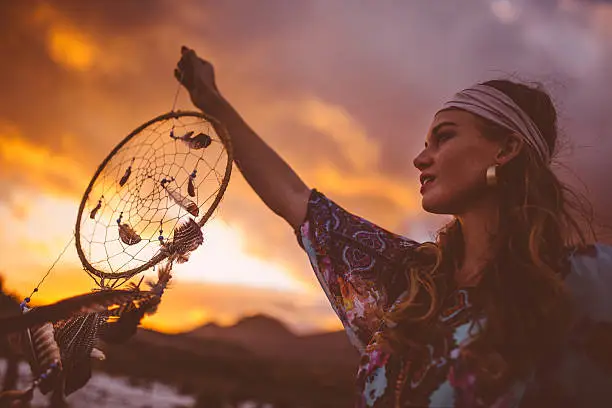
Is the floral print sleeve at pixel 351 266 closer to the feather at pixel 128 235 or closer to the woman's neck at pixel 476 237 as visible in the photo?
the woman's neck at pixel 476 237

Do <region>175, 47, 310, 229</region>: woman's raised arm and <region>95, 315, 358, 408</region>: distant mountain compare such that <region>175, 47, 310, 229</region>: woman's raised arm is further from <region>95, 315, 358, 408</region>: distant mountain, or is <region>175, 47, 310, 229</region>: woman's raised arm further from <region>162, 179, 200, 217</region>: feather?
<region>95, 315, 358, 408</region>: distant mountain

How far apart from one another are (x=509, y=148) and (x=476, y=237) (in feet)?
1.25

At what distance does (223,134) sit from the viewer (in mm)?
2053

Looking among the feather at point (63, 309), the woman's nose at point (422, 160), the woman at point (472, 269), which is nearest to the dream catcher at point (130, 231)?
the feather at point (63, 309)

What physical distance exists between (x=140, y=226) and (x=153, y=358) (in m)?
20.0

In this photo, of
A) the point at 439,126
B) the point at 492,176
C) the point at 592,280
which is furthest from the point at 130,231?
the point at 592,280

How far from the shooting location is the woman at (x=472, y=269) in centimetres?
159

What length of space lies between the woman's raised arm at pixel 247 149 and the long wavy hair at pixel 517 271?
601mm

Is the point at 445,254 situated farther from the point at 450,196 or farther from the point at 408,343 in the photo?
the point at 408,343

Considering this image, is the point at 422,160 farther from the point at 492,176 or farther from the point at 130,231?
the point at 130,231

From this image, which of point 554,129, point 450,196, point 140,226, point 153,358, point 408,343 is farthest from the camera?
point 153,358

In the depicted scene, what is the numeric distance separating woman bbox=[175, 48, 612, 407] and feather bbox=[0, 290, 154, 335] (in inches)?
29.5

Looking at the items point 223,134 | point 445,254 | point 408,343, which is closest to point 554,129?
point 445,254

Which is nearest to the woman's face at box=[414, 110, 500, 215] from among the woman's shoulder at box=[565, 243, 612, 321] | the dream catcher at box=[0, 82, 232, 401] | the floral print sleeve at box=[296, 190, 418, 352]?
the floral print sleeve at box=[296, 190, 418, 352]
